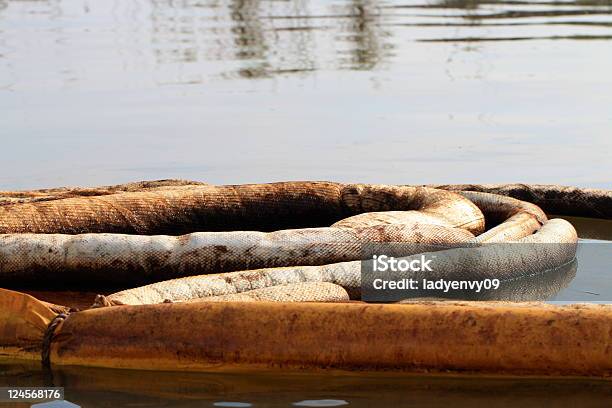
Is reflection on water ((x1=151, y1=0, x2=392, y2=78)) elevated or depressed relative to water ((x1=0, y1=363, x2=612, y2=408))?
elevated

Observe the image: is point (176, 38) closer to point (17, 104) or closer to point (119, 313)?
point (17, 104)

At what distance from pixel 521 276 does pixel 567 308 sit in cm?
173

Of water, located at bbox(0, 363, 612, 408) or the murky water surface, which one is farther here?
the murky water surface

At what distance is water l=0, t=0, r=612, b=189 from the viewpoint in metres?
10.2

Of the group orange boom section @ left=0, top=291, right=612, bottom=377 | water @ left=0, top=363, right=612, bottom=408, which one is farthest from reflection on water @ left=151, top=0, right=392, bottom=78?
water @ left=0, top=363, right=612, bottom=408

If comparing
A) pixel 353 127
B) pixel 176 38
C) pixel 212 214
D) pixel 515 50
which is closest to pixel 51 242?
pixel 212 214

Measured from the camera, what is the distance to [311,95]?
541 inches

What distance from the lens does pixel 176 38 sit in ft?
60.8

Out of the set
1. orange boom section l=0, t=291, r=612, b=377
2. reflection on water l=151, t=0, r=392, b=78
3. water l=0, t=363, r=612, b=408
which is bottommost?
water l=0, t=363, r=612, b=408
